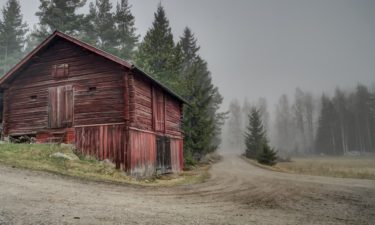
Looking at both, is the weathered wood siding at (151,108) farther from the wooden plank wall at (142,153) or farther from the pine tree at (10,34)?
the pine tree at (10,34)

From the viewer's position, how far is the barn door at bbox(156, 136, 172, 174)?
21534 millimetres

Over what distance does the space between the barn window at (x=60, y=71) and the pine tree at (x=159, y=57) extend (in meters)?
15.9

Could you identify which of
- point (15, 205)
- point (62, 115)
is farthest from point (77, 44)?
point (15, 205)

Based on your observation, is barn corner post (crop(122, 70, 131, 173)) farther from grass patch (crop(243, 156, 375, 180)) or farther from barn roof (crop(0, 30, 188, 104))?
grass patch (crop(243, 156, 375, 180))

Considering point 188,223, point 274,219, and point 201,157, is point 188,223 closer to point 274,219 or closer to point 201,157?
point 274,219

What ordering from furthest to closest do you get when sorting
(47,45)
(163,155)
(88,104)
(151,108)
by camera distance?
1. (163,155)
2. (151,108)
3. (47,45)
4. (88,104)

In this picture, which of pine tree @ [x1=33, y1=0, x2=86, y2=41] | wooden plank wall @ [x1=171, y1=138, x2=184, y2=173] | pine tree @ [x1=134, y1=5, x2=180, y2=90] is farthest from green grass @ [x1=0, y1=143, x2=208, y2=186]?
pine tree @ [x1=33, y1=0, x2=86, y2=41]

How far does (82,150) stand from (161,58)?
20.8m

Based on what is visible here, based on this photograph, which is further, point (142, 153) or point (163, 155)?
point (163, 155)

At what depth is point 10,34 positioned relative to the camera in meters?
53.7

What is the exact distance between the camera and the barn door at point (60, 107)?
19438 mm

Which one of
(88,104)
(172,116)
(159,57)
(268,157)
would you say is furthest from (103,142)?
(268,157)

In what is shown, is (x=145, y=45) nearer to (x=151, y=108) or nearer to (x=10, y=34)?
(x=151, y=108)

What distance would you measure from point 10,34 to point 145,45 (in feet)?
110
